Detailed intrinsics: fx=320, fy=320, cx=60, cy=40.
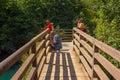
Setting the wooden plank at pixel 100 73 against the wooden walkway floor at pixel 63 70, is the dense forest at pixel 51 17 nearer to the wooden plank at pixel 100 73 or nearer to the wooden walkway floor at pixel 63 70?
the wooden walkway floor at pixel 63 70

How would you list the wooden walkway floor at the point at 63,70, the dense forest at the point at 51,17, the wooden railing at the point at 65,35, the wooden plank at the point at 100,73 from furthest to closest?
the wooden railing at the point at 65,35 → the dense forest at the point at 51,17 → the wooden walkway floor at the point at 63,70 → the wooden plank at the point at 100,73

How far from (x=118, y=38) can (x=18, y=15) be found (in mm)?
15505

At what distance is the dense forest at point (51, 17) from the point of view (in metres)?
16.7

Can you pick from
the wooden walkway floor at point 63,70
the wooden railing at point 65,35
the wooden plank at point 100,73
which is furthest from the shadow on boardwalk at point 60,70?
the wooden railing at point 65,35

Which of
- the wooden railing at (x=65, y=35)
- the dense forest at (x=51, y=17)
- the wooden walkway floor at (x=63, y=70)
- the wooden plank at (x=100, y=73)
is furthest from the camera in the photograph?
the wooden railing at (x=65, y=35)

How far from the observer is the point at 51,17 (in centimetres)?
3456

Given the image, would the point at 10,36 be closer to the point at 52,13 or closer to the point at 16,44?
the point at 16,44

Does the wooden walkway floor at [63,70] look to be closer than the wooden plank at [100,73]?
No

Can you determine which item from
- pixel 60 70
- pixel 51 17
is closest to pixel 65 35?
pixel 51 17

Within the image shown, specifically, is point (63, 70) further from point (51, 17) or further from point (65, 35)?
point (51, 17)

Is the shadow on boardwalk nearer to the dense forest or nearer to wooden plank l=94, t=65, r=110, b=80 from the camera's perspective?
wooden plank l=94, t=65, r=110, b=80

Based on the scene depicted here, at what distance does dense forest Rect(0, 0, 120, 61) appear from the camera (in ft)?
54.6

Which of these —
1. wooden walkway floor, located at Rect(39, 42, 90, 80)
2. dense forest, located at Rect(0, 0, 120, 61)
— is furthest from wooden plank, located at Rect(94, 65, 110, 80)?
dense forest, located at Rect(0, 0, 120, 61)

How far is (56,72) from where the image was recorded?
8266 millimetres
